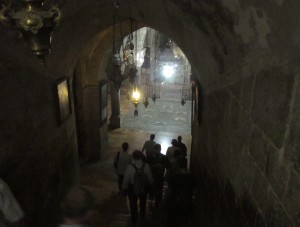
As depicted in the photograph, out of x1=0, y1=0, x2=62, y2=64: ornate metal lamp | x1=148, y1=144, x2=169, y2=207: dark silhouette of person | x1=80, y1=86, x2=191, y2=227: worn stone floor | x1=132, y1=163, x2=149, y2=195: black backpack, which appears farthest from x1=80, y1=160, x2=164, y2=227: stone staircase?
x1=0, y1=0, x2=62, y2=64: ornate metal lamp

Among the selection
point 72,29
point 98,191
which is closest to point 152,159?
point 98,191

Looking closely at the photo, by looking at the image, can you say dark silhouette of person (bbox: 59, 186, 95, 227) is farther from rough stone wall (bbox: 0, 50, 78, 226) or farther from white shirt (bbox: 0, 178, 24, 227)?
rough stone wall (bbox: 0, 50, 78, 226)

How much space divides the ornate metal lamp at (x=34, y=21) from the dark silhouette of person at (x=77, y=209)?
118cm

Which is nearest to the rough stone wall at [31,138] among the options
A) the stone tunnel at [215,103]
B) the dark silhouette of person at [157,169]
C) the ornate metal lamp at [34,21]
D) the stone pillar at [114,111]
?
the stone tunnel at [215,103]

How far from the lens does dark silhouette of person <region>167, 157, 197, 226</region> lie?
5.12 m

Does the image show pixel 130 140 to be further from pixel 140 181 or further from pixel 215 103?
pixel 215 103

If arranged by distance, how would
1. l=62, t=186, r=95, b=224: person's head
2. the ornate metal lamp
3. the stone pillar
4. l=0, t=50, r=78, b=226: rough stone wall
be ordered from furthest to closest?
the stone pillar < l=0, t=50, r=78, b=226: rough stone wall < l=62, t=186, r=95, b=224: person's head < the ornate metal lamp

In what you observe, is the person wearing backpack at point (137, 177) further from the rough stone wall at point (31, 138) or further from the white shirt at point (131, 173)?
the rough stone wall at point (31, 138)

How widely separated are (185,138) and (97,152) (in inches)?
161

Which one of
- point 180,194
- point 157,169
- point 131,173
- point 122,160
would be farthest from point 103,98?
point 180,194

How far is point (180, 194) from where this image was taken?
529 cm

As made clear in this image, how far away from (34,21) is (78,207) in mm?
1417

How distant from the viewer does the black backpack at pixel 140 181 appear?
17.5 feet

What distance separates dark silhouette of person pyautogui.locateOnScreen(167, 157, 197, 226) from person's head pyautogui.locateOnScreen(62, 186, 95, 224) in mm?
2901
